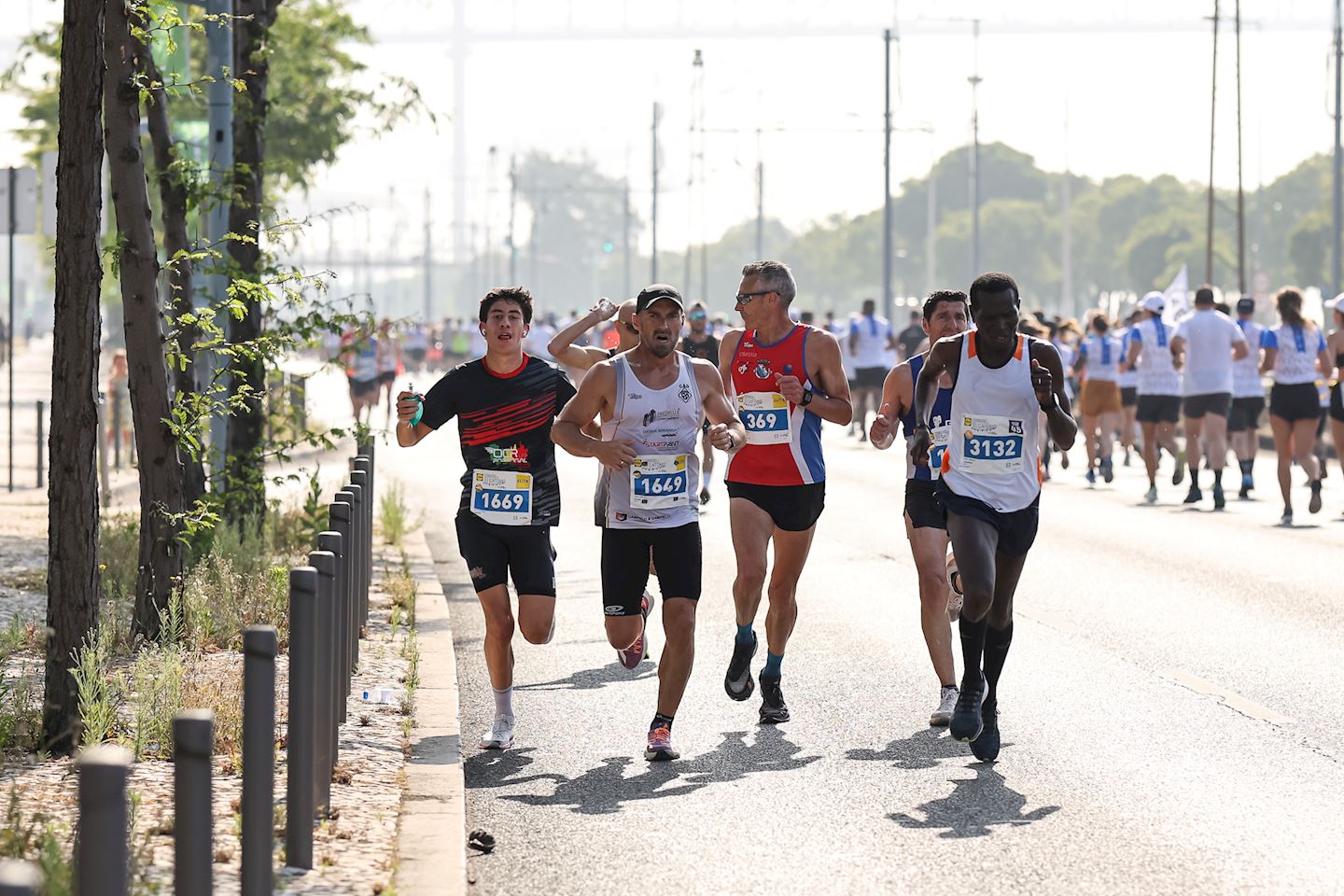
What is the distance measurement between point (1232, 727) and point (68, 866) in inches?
202

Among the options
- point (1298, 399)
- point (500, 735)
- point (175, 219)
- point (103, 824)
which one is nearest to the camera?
point (103, 824)

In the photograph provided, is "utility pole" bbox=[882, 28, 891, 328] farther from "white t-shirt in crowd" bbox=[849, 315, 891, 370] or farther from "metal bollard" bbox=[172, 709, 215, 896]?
"metal bollard" bbox=[172, 709, 215, 896]

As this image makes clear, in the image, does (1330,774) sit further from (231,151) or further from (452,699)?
(231,151)

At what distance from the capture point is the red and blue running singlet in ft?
30.2

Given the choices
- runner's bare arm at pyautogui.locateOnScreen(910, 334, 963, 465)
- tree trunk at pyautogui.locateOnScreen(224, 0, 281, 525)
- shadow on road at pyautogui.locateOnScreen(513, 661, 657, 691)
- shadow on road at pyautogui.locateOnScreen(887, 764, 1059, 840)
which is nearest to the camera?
shadow on road at pyautogui.locateOnScreen(887, 764, 1059, 840)

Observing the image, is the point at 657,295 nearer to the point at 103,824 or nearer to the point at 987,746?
the point at 987,746

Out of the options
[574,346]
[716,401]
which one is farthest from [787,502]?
[574,346]

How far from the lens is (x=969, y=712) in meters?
8.32

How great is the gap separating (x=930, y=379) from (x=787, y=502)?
0.90 m

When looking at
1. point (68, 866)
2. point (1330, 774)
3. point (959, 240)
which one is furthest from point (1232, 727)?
point (959, 240)

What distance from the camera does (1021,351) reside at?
8.45 meters

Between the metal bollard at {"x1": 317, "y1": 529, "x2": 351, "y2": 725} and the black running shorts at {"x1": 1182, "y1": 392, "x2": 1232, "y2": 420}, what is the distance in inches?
543

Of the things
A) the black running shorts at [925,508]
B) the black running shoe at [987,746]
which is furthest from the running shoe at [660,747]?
the black running shorts at [925,508]

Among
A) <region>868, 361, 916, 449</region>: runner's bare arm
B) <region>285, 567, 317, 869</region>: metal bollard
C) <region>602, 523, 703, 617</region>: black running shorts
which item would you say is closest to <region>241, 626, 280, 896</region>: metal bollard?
<region>285, 567, 317, 869</region>: metal bollard
